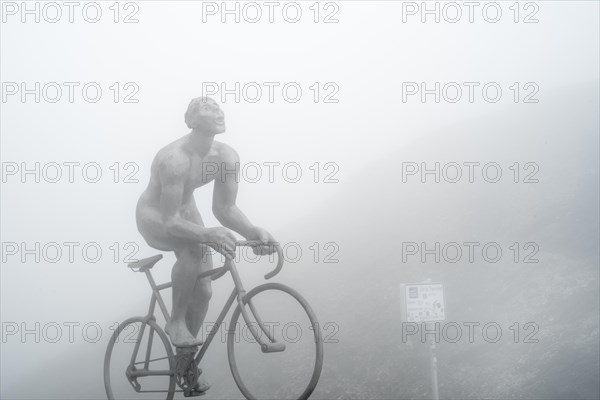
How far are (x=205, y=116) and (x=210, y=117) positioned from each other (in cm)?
4

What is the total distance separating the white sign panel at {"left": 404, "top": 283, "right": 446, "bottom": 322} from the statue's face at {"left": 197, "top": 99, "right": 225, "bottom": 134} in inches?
278

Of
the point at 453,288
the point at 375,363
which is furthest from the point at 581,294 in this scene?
the point at 375,363

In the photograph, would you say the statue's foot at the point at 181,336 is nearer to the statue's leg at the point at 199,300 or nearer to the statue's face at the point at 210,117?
the statue's leg at the point at 199,300

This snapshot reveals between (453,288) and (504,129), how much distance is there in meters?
13.7

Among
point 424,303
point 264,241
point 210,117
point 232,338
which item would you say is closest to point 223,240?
point 264,241

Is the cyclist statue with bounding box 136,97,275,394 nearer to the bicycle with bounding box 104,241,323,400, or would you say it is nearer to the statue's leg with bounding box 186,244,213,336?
the statue's leg with bounding box 186,244,213,336

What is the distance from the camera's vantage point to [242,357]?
1844 centimetres

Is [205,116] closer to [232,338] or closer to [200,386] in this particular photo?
[232,338]

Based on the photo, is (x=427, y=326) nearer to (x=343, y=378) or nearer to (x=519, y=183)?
(x=343, y=378)

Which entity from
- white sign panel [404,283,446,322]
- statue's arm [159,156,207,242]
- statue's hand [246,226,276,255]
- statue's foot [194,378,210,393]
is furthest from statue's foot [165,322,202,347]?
white sign panel [404,283,446,322]

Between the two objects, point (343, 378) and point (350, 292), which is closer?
point (343, 378)

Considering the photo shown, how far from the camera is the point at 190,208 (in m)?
5.59

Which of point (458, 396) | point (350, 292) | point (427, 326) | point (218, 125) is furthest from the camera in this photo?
point (350, 292)

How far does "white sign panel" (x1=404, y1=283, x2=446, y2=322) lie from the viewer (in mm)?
11258
